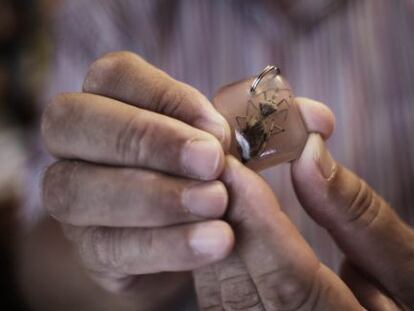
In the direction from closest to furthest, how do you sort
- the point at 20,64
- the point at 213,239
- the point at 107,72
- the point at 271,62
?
the point at 213,239 → the point at 107,72 → the point at 271,62 → the point at 20,64

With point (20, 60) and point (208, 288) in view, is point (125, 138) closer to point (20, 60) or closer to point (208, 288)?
point (208, 288)

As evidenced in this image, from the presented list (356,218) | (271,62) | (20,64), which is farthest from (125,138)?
(20,64)

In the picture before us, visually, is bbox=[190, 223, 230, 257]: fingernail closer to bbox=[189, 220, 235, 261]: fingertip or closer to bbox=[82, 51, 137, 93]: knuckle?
bbox=[189, 220, 235, 261]: fingertip

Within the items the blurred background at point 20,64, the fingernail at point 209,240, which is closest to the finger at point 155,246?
the fingernail at point 209,240

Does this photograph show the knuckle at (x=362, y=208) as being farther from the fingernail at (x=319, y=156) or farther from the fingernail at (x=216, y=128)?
the fingernail at (x=216, y=128)

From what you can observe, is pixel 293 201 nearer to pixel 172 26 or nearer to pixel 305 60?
pixel 305 60

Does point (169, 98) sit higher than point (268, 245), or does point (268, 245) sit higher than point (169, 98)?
point (169, 98)

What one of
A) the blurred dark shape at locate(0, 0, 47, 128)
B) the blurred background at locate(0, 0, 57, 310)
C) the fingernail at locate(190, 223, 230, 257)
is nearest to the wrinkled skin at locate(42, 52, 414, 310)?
the fingernail at locate(190, 223, 230, 257)
